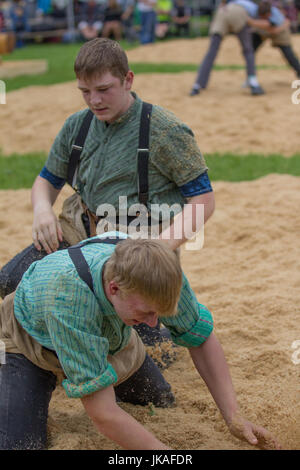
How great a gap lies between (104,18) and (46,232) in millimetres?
14794

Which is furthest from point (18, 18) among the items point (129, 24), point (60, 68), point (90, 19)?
point (60, 68)

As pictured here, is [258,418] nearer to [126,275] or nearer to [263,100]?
[126,275]

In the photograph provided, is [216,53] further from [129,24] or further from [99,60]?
[129,24]

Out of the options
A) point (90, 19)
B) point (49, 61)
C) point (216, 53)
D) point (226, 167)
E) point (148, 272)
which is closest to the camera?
point (148, 272)

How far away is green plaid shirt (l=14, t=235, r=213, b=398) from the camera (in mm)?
2033

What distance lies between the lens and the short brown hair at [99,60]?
2.65m

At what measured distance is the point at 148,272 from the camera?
185cm

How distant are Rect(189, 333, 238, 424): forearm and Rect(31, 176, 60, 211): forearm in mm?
1056

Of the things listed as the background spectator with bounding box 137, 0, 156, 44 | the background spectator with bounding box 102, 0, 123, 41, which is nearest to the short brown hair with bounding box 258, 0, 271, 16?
the background spectator with bounding box 137, 0, 156, 44

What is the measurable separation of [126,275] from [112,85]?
1128mm

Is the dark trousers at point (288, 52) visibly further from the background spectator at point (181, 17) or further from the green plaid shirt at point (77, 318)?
the background spectator at point (181, 17)

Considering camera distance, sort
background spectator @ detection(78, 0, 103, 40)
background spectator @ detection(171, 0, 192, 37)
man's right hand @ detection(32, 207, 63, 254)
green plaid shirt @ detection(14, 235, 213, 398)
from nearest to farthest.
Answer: green plaid shirt @ detection(14, 235, 213, 398), man's right hand @ detection(32, 207, 63, 254), background spectator @ detection(78, 0, 103, 40), background spectator @ detection(171, 0, 192, 37)

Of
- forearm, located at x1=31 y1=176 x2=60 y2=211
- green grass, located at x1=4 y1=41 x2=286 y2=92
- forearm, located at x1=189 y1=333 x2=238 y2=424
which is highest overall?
forearm, located at x1=31 y1=176 x2=60 y2=211

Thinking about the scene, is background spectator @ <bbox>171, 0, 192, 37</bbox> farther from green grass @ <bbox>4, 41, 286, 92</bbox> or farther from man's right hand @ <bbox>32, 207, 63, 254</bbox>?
man's right hand @ <bbox>32, 207, 63, 254</bbox>
